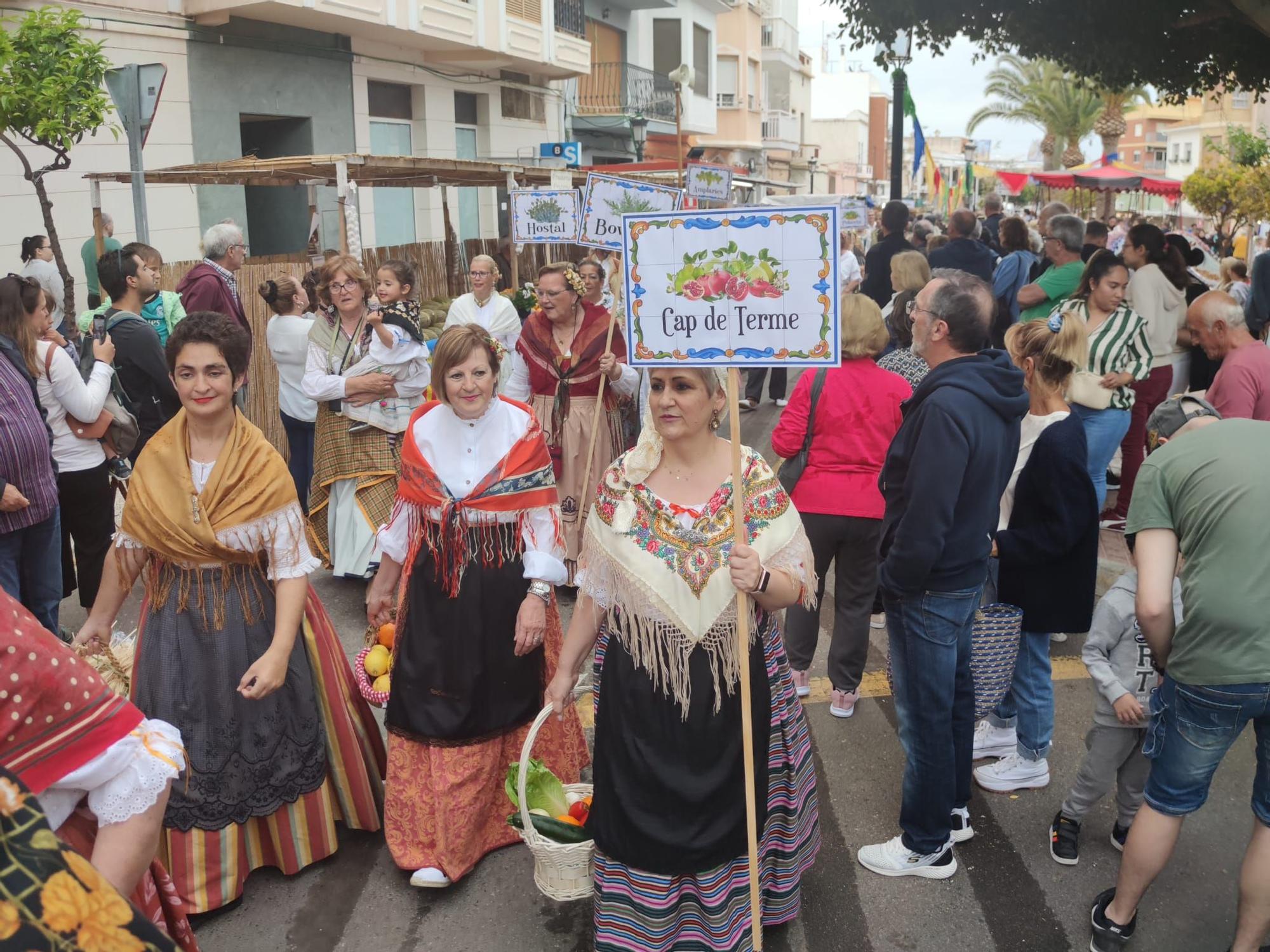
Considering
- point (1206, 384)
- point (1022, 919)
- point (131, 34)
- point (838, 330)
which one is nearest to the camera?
point (838, 330)

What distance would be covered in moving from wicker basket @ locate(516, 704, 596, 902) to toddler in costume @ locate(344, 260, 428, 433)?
3.55 m

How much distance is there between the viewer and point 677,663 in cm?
302

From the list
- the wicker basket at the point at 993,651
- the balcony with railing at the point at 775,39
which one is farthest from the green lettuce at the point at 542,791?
the balcony with railing at the point at 775,39

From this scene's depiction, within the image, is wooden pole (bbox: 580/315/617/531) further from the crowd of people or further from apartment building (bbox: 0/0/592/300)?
apartment building (bbox: 0/0/592/300)

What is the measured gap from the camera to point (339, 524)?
6629 millimetres

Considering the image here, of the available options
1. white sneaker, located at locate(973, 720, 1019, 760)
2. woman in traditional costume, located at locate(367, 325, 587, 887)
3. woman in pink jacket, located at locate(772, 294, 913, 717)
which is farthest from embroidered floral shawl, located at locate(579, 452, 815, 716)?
white sneaker, located at locate(973, 720, 1019, 760)

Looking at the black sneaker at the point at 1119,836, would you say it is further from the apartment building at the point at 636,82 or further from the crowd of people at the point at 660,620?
the apartment building at the point at 636,82

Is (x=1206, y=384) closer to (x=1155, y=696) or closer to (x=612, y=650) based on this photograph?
(x=1155, y=696)

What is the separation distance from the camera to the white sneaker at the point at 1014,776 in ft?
14.1

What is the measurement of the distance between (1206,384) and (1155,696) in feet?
19.4

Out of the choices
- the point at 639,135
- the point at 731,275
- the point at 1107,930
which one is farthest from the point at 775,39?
the point at 1107,930

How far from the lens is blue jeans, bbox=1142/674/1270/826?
296 centimetres

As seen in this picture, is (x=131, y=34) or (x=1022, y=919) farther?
(x=131, y=34)

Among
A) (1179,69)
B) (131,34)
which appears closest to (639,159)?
(131,34)
